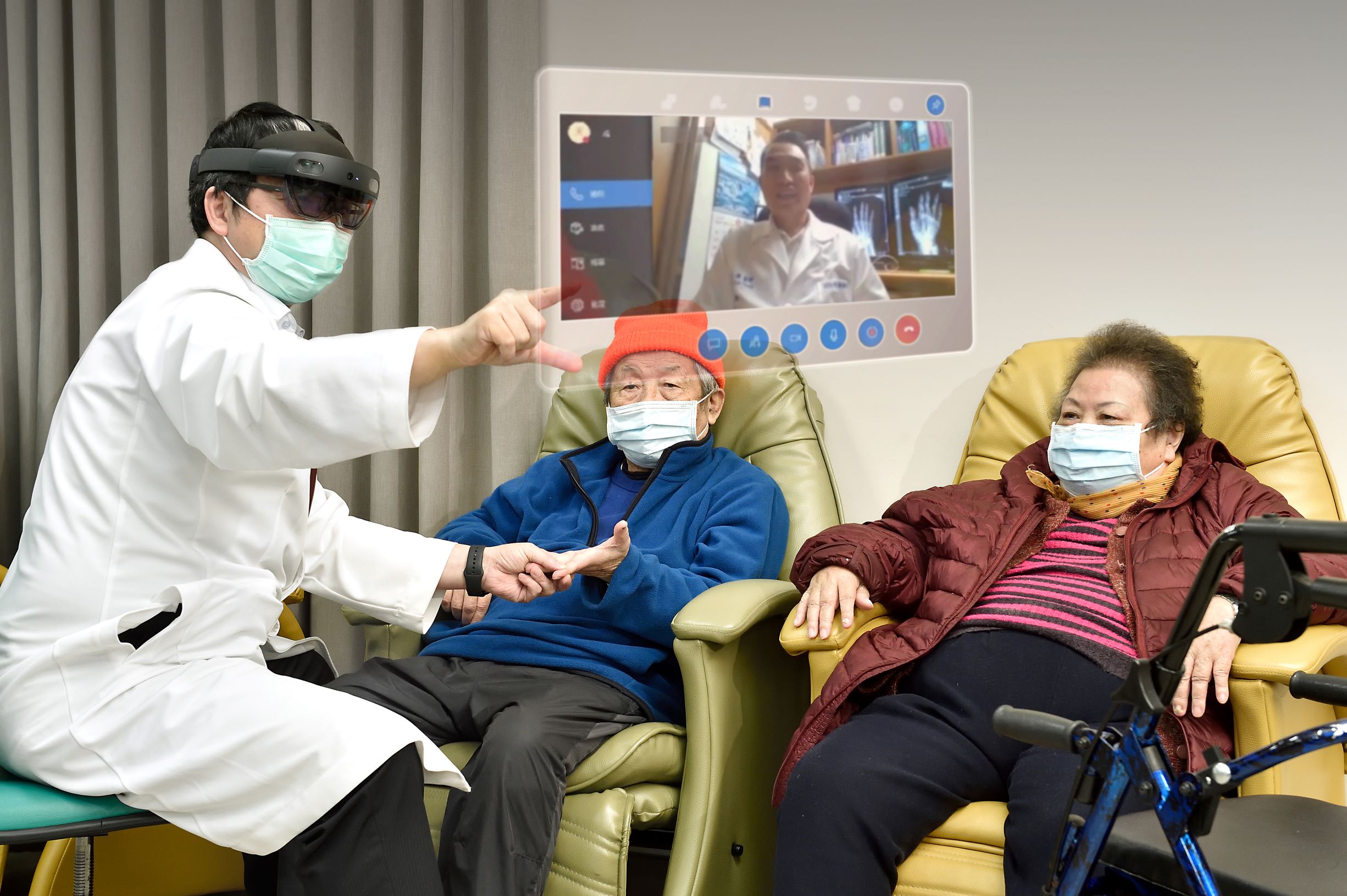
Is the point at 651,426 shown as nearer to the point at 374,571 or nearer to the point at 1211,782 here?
the point at 374,571

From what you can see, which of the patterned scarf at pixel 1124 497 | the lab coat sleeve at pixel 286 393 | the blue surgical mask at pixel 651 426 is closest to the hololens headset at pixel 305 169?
the lab coat sleeve at pixel 286 393

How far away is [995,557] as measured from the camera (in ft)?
5.55

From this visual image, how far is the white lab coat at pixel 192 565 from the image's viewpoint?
1120mm

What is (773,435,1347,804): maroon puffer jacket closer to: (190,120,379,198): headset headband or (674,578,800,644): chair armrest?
(674,578,800,644): chair armrest

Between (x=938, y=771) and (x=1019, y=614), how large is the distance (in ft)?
0.99

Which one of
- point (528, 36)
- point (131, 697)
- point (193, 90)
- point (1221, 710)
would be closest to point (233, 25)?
point (193, 90)

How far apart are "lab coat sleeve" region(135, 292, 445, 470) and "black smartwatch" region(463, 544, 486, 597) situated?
465 mm

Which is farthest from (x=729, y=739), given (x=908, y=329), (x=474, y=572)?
(x=908, y=329)

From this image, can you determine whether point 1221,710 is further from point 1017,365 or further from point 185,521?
point 185,521

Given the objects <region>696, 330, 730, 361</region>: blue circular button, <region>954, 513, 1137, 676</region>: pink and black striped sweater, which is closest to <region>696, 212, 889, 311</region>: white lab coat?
<region>696, 330, 730, 361</region>: blue circular button

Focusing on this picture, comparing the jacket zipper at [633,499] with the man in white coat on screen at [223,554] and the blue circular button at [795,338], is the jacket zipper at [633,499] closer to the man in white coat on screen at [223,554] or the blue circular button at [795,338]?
the man in white coat on screen at [223,554]

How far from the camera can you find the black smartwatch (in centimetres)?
161

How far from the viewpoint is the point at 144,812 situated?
124cm

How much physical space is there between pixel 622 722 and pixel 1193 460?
39.1 inches
